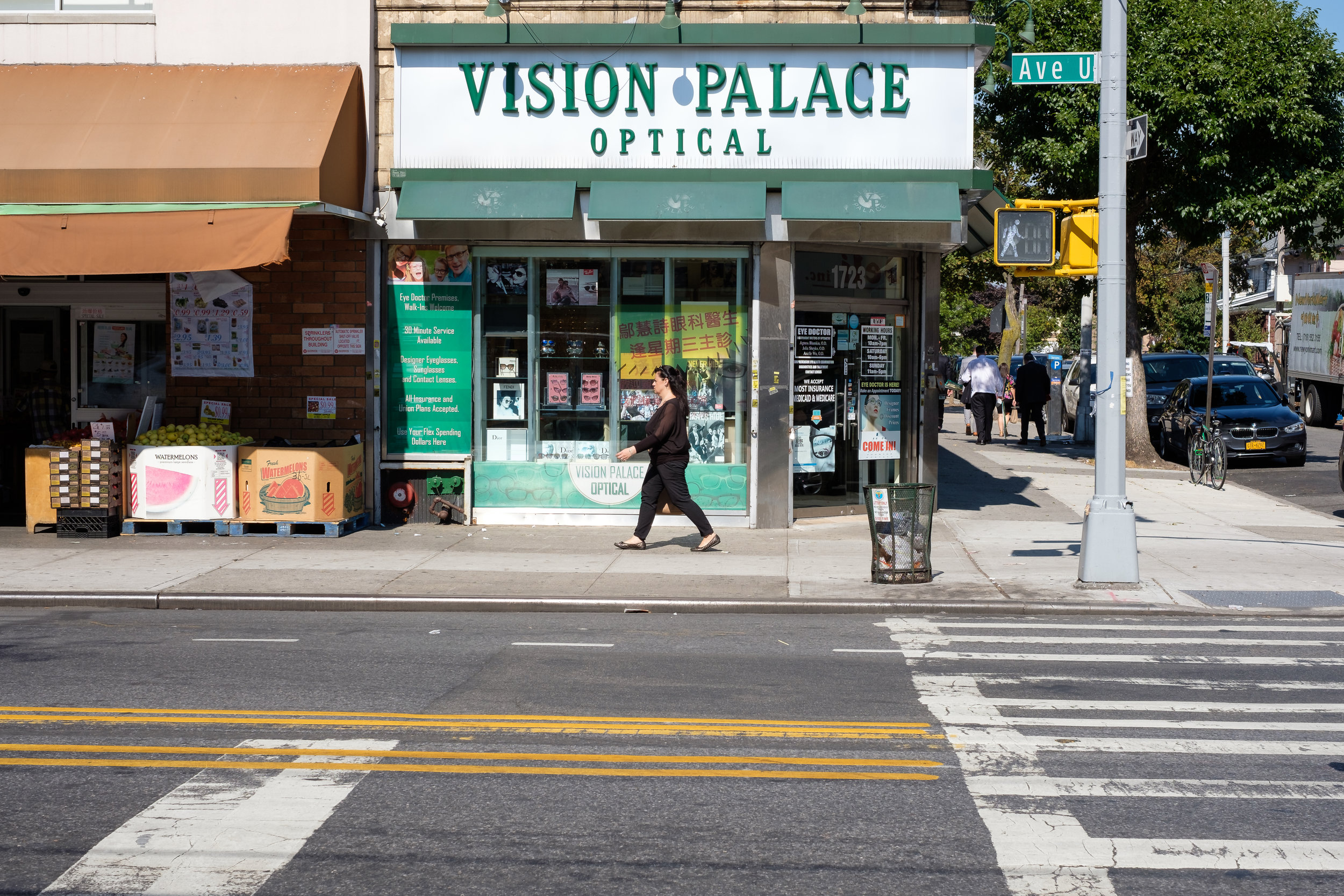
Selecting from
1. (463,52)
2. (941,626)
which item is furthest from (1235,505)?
(463,52)

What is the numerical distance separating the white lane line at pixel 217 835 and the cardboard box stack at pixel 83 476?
8518mm

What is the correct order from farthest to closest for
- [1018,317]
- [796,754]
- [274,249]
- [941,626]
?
[1018,317] → [274,249] → [941,626] → [796,754]

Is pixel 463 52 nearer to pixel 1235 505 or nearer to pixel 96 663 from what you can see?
pixel 96 663

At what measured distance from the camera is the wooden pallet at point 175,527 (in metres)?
13.5

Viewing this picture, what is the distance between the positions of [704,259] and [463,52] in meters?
3.45

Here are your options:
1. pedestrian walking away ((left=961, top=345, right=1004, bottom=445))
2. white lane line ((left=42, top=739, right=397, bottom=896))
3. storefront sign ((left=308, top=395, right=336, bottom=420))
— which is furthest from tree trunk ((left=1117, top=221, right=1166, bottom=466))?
white lane line ((left=42, top=739, right=397, bottom=896))

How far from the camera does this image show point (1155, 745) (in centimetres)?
621

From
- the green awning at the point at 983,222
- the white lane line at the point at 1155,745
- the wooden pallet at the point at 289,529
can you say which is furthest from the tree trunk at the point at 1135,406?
the white lane line at the point at 1155,745

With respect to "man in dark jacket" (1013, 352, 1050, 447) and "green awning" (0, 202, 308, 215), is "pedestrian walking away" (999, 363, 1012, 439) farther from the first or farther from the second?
"green awning" (0, 202, 308, 215)

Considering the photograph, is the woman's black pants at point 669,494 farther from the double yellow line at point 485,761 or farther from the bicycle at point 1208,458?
the bicycle at point 1208,458

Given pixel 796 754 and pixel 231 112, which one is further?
pixel 231 112

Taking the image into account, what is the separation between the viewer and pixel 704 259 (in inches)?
565

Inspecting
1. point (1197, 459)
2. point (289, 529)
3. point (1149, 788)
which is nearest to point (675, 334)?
point (289, 529)

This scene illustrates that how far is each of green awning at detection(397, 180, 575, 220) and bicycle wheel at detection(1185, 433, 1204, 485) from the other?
417 inches
